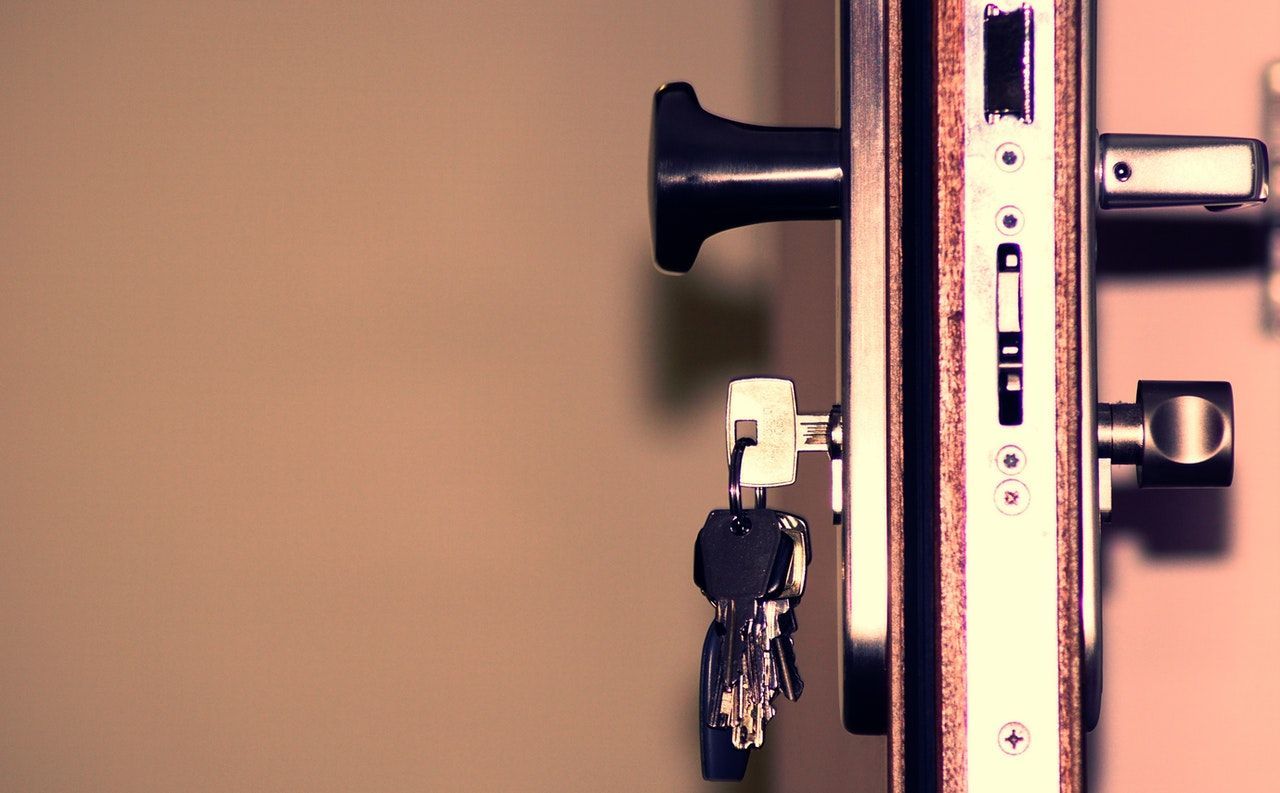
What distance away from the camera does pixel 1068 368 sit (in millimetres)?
367

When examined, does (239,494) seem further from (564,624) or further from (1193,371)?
(1193,371)

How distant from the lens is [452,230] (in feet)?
3.75

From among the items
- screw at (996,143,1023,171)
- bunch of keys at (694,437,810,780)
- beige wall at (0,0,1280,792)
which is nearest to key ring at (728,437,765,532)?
bunch of keys at (694,437,810,780)

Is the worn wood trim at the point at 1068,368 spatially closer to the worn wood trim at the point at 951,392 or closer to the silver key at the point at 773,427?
the worn wood trim at the point at 951,392

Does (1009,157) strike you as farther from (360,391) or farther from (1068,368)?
(360,391)

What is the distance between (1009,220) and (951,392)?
2.5 inches

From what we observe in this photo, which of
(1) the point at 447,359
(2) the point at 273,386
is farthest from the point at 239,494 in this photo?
(1) the point at 447,359

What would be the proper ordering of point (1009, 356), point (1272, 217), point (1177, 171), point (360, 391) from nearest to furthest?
1. point (1009, 356)
2. point (1177, 171)
3. point (1272, 217)
4. point (360, 391)

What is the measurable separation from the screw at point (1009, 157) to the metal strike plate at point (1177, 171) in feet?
0.42

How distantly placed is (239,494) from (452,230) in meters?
0.37

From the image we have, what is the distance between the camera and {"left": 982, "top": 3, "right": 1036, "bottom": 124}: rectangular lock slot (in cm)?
36

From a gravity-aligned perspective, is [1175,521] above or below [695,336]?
below

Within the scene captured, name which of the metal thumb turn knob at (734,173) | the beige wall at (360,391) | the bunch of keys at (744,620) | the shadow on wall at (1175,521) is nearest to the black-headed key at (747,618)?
the bunch of keys at (744,620)

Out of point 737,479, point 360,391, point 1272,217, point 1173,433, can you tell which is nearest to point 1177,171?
point 1173,433
